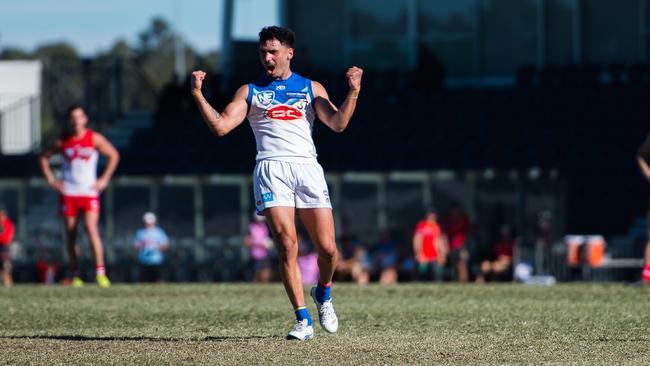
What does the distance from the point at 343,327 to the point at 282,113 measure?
1.99 meters

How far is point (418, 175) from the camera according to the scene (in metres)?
27.8

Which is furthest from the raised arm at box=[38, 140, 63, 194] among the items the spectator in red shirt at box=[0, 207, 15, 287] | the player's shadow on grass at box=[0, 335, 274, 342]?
the spectator in red shirt at box=[0, 207, 15, 287]

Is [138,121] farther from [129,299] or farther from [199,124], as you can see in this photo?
[129,299]

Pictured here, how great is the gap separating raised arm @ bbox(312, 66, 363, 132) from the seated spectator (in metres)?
15.8

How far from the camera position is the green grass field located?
8.64 m

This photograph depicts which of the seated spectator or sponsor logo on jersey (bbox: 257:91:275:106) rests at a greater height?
sponsor logo on jersey (bbox: 257:91:275:106)

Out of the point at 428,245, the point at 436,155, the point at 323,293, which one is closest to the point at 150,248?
the point at 428,245


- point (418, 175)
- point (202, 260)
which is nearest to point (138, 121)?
point (202, 260)

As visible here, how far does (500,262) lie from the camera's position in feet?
83.5

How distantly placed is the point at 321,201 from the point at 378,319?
88.8 inches

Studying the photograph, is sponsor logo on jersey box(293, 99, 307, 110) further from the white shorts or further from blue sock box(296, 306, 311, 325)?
blue sock box(296, 306, 311, 325)

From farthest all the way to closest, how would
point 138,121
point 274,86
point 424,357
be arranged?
point 138,121, point 274,86, point 424,357

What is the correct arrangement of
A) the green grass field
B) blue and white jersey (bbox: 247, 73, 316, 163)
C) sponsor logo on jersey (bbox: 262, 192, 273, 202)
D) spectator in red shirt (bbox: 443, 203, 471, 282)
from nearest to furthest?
the green grass field → sponsor logo on jersey (bbox: 262, 192, 273, 202) → blue and white jersey (bbox: 247, 73, 316, 163) → spectator in red shirt (bbox: 443, 203, 471, 282)

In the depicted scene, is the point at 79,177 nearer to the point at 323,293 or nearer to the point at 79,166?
the point at 79,166
